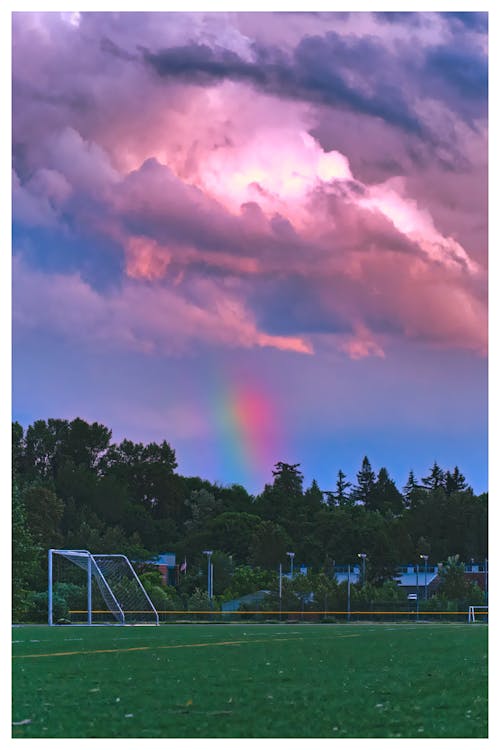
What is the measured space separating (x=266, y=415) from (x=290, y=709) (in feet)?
239

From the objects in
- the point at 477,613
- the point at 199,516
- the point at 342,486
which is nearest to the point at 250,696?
the point at 477,613

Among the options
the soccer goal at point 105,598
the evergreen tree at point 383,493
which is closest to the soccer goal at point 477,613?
the soccer goal at point 105,598

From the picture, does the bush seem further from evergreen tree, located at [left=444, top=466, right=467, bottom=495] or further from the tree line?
evergreen tree, located at [left=444, top=466, right=467, bottom=495]

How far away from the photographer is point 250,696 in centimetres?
907

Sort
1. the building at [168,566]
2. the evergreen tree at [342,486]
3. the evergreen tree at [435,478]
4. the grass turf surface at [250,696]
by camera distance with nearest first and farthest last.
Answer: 1. the grass turf surface at [250,696]
2. the building at [168,566]
3. the evergreen tree at [342,486]
4. the evergreen tree at [435,478]

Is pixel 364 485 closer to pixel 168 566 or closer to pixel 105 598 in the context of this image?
pixel 168 566

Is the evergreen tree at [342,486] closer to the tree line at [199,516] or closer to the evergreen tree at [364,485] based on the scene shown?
the evergreen tree at [364,485]

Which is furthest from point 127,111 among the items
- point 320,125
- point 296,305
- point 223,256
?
point 296,305

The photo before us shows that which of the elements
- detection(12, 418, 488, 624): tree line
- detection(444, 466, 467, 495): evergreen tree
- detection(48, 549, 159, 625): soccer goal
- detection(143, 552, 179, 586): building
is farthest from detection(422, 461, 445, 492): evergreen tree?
detection(48, 549, 159, 625): soccer goal

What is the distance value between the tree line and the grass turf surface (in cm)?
5305

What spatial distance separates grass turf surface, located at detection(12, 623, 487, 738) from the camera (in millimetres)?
7113

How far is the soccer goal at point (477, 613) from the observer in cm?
5744

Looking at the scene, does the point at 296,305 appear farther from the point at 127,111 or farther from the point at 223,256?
the point at 127,111

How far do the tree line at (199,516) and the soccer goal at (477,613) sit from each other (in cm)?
1519
